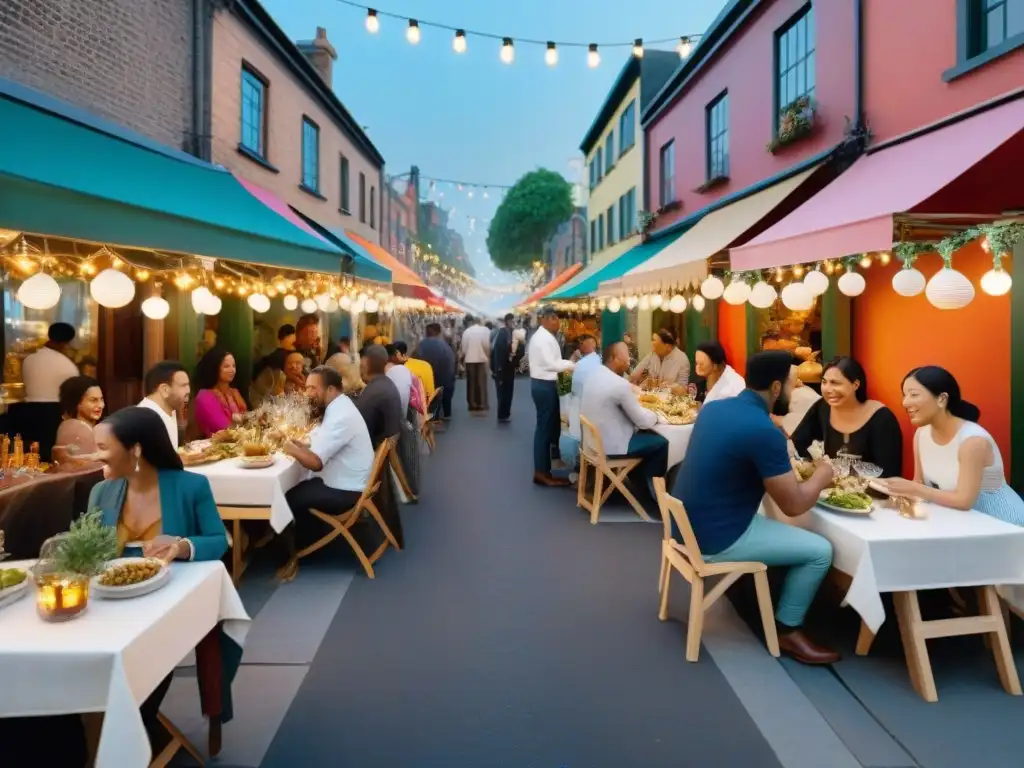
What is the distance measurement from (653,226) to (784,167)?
670 centimetres

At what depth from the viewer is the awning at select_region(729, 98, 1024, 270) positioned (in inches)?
177

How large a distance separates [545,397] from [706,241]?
9.09 feet

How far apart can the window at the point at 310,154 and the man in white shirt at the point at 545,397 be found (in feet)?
23.5

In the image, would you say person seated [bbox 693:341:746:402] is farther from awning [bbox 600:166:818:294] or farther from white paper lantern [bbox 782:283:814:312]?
awning [bbox 600:166:818:294]

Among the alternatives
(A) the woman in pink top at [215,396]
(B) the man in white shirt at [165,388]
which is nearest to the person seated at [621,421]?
(A) the woman in pink top at [215,396]

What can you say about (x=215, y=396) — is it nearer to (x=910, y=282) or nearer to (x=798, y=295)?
(x=798, y=295)

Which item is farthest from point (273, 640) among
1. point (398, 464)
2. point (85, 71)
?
point (85, 71)

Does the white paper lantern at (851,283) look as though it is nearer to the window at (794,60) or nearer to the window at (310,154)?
the window at (794,60)

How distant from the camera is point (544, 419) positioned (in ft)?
27.8

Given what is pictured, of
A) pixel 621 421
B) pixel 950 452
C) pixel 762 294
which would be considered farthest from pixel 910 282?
pixel 621 421

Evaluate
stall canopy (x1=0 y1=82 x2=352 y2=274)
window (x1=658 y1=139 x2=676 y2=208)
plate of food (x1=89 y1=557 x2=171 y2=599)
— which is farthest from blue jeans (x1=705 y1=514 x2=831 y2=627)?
window (x1=658 y1=139 x2=676 y2=208)

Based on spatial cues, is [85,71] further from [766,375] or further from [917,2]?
[917,2]

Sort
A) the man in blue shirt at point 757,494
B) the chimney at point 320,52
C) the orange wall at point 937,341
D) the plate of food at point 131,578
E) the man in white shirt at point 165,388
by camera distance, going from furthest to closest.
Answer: the chimney at point 320,52 < the orange wall at point 937,341 < the man in white shirt at point 165,388 < the man in blue shirt at point 757,494 < the plate of food at point 131,578

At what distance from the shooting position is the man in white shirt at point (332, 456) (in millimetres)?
5277
